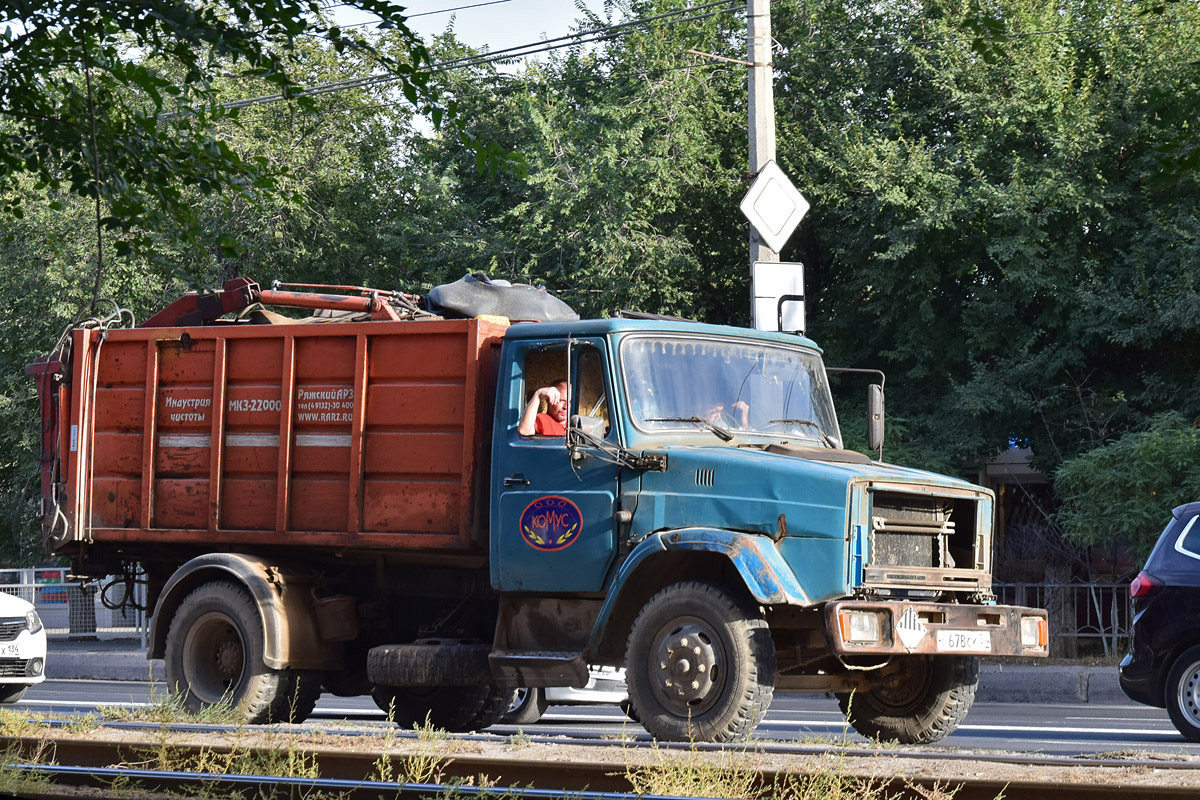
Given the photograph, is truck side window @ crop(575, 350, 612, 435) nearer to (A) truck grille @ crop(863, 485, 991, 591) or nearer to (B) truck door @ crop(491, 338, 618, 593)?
(B) truck door @ crop(491, 338, 618, 593)

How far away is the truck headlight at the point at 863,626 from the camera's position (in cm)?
762

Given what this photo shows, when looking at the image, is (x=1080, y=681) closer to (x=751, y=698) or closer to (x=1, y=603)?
(x=751, y=698)

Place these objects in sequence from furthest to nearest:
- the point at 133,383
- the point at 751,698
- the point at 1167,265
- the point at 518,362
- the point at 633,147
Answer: the point at 633,147 < the point at 1167,265 < the point at 133,383 < the point at 518,362 < the point at 751,698

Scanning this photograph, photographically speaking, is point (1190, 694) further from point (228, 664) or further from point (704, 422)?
point (228, 664)

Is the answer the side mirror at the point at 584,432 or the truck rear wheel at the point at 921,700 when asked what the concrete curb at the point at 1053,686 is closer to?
the truck rear wheel at the point at 921,700

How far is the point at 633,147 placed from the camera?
2069 centimetres

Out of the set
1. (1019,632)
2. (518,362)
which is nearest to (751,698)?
(1019,632)

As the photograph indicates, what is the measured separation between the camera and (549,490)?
8828mm

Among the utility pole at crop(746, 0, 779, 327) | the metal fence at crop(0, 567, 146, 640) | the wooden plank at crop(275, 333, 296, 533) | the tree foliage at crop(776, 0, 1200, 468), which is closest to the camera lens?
the wooden plank at crop(275, 333, 296, 533)

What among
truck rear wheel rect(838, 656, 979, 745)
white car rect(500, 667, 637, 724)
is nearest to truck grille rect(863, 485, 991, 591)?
truck rear wheel rect(838, 656, 979, 745)

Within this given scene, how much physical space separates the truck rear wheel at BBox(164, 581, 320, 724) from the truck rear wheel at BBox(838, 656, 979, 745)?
3674mm

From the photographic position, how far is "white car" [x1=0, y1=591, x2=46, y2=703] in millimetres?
13922

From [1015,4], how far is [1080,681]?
8.98 metres

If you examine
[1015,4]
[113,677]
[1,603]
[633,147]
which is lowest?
[113,677]
